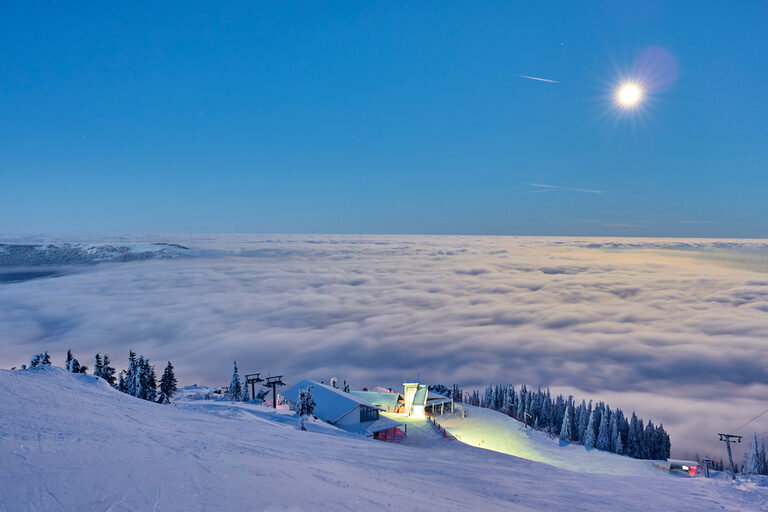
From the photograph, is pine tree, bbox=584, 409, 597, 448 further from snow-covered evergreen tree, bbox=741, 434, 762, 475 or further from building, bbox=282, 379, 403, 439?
building, bbox=282, 379, 403, 439

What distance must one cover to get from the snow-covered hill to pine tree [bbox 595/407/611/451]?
39.7 meters

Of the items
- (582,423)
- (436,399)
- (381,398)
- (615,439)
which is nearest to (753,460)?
(615,439)

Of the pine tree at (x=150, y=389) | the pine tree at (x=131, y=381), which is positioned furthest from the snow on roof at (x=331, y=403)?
the pine tree at (x=131, y=381)

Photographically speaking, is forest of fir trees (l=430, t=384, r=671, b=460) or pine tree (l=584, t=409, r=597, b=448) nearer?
pine tree (l=584, t=409, r=597, b=448)

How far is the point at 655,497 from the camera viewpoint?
13.0 metres

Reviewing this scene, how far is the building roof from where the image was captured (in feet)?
139

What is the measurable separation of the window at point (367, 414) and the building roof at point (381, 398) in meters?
7.92

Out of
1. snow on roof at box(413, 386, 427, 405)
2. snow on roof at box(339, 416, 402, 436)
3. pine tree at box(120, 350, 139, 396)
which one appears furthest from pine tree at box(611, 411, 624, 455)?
pine tree at box(120, 350, 139, 396)

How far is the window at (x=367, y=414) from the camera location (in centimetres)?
3303

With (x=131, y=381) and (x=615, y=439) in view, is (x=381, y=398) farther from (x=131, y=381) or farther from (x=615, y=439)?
(x=615, y=439)

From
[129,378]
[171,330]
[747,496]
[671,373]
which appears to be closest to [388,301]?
[171,330]

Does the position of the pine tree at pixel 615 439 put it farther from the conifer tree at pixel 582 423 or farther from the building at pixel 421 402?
the building at pixel 421 402

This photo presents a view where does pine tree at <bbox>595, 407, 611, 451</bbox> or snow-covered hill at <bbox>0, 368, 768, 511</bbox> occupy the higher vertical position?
snow-covered hill at <bbox>0, 368, 768, 511</bbox>

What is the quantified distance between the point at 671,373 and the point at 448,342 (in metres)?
52.8
